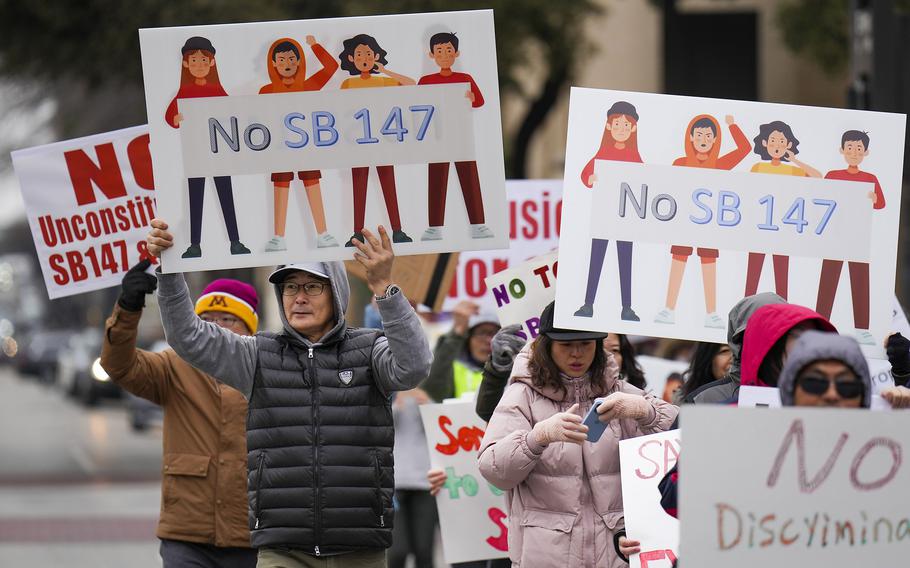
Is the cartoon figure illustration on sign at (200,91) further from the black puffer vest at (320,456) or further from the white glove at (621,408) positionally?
the white glove at (621,408)

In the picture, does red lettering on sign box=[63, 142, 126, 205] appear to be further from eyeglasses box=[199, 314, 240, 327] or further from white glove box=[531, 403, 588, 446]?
white glove box=[531, 403, 588, 446]

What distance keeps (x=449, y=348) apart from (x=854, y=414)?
180 inches

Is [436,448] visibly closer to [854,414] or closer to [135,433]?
[854,414]

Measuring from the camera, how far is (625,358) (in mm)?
6578

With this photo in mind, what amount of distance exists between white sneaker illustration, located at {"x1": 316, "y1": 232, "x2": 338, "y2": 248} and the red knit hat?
3.91 ft

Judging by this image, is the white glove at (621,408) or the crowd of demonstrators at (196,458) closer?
the white glove at (621,408)

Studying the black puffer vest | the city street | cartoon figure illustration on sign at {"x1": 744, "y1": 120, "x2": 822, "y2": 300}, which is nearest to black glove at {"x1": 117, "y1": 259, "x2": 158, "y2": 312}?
the black puffer vest

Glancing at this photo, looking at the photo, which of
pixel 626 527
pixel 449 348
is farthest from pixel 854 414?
pixel 449 348

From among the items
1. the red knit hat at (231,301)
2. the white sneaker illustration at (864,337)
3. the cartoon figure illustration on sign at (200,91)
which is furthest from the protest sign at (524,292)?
the cartoon figure illustration on sign at (200,91)

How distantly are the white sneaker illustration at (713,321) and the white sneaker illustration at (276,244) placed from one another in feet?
5.02

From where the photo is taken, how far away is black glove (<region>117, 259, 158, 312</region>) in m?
5.68

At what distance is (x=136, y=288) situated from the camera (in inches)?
223

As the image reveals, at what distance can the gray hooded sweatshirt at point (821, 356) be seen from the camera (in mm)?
3871

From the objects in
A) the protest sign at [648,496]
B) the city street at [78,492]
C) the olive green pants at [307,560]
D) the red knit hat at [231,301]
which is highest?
the red knit hat at [231,301]
